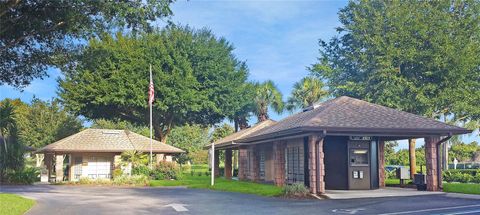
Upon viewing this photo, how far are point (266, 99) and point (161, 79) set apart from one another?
39.0ft

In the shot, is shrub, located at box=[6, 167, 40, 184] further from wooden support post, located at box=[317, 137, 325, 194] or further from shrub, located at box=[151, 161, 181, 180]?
wooden support post, located at box=[317, 137, 325, 194]

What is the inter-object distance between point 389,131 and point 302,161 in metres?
5.29

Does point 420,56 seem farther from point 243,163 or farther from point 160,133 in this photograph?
point 160,133

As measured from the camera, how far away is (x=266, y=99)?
49.2m

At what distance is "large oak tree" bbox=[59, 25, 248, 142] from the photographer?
42500 millimetres

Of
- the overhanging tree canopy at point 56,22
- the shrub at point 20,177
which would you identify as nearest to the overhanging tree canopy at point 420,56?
the overhanging tree canopy at point 56,22

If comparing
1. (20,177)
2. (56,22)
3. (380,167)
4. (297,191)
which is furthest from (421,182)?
(20,177)

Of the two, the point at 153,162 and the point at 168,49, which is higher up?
the point at 168,49

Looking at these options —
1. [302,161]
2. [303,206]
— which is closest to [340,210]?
[303,206]

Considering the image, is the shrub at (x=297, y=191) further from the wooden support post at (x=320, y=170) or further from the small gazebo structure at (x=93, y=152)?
the small gazebo structure at (x=93, y=152)

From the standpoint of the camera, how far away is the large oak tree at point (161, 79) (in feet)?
139

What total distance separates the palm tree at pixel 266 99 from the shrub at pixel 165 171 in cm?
1298

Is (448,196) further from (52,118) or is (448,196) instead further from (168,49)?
(52,118)

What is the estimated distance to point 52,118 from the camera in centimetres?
5644
